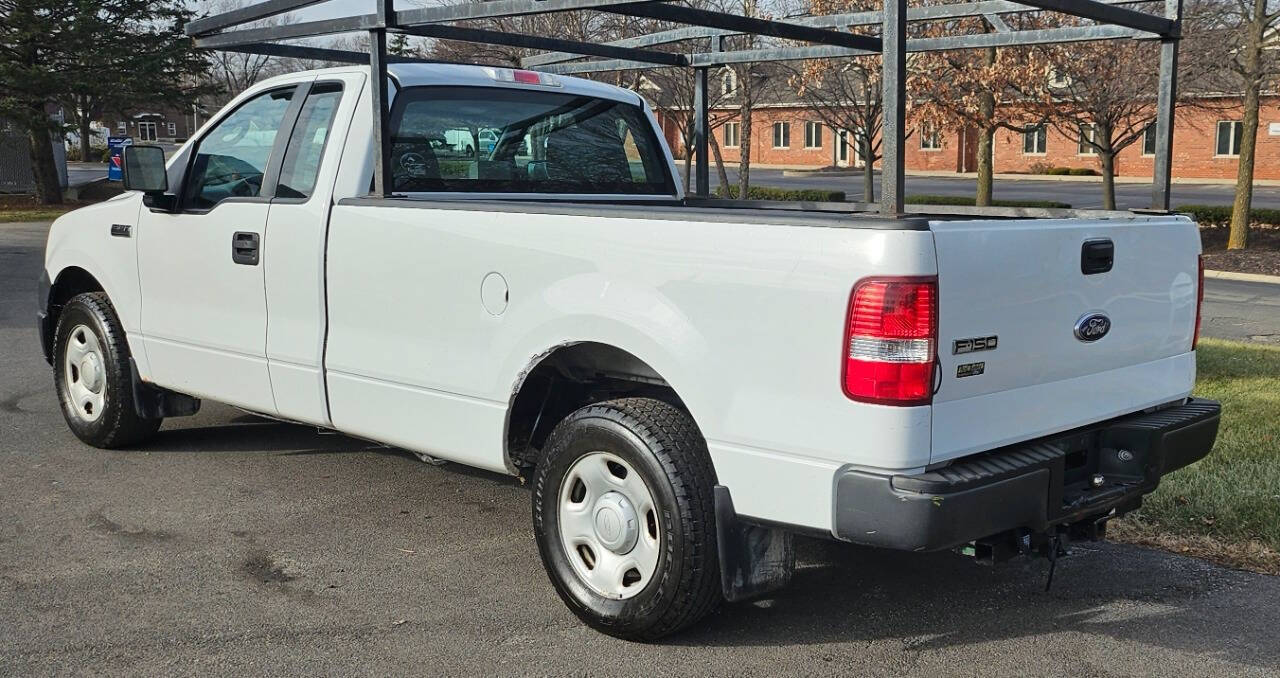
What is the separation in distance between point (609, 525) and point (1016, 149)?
54.9 meters

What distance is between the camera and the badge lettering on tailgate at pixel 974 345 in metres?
3.53

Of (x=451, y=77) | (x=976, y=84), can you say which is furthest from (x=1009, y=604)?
(x=976, y=84)

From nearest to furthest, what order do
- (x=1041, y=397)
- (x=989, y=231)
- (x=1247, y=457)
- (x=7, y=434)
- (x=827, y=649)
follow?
(x=989, y=231), (x=1041, y=397), (x=827, y=649), (x=1247, y=457), (x=7, y=434)

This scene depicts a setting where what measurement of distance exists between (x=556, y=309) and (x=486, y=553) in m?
1.34

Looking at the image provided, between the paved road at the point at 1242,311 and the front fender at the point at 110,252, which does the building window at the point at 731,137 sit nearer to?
the paved road at the point at 1242,311

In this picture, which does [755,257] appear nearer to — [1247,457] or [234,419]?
[1247,457]

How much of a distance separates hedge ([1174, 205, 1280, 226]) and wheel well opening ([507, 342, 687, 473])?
20.3 meters

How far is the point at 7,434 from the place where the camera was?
7.07m

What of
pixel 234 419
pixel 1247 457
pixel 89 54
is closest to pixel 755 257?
pixel 1247 457

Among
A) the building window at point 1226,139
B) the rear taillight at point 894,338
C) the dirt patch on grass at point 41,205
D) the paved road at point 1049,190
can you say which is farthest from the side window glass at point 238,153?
the building window at point 1226,139

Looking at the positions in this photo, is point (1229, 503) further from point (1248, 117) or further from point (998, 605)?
point (1248, 117)

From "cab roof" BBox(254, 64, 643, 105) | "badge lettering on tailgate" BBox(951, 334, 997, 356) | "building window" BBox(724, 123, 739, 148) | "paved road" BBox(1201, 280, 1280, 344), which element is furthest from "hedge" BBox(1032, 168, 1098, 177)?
"badge lettering on tailgate" BBox(951, 334, 997, 356)

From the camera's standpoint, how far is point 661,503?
3.92 metres

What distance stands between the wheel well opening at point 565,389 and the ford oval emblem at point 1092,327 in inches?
51.7
